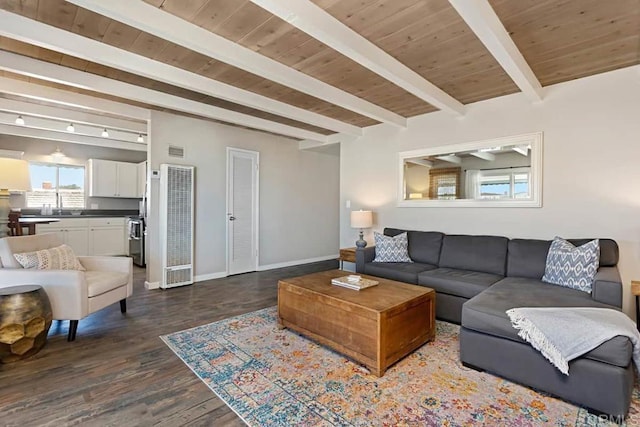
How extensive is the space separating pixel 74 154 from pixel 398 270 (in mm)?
7084

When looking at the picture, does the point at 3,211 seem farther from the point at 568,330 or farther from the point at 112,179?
the point at 568,330

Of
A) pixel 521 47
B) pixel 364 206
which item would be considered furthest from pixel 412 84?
pixel 364 206

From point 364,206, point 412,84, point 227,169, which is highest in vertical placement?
point 412,84

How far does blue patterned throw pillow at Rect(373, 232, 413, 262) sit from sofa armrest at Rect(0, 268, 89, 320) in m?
3.11

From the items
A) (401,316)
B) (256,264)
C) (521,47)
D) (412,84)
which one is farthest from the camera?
(256,264)

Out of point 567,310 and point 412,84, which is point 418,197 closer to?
point 412,84

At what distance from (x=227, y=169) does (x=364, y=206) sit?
2.34 metres

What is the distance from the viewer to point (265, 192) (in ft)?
19.1

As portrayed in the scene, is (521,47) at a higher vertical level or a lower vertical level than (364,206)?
higher

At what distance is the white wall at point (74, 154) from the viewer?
20.0 ft

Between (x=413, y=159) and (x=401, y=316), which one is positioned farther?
(x=413, y=159)

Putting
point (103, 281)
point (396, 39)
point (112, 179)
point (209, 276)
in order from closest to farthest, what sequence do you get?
point (396, 39) < point (103, 281) < point (209, 276) < point (112, 179)

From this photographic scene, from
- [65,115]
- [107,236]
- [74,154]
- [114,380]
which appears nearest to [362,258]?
[114,380]

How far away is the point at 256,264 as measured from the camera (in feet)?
A: 18.8
